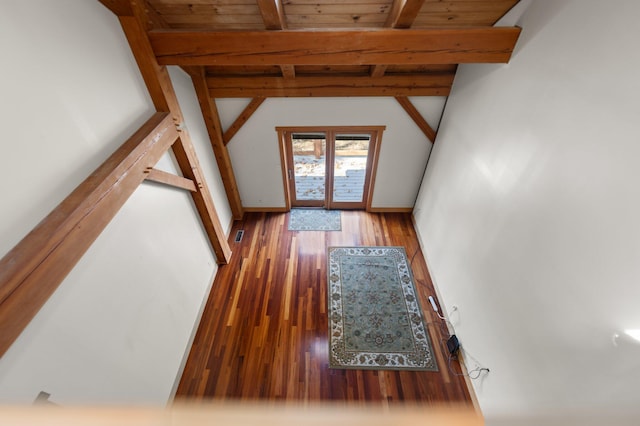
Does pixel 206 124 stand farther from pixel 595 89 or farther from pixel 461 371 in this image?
pixel 461 371

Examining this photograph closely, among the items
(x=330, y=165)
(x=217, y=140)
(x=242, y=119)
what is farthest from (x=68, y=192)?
(x=330, y=165)

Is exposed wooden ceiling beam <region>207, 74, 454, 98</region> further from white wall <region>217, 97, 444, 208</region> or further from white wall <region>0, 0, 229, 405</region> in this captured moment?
white wall <region>0, 0, 229, 405</region>

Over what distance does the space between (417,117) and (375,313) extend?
8.38 feet

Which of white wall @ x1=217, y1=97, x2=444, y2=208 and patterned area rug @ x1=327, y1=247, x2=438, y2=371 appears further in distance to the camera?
Answer: white wall @ x1=217, y1=97, x2=444, y2=208

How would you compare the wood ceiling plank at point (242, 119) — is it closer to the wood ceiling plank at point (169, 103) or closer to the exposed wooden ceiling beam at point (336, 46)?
the wood ceiling plank at point (169, 103)

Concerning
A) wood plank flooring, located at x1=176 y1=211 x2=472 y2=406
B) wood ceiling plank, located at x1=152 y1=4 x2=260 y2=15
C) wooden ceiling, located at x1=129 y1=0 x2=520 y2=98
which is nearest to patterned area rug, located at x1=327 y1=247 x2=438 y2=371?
wood plank flooring, located at x1=176 y1=211 x2=472 y2=406

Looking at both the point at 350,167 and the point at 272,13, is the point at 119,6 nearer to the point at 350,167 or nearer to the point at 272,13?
the point at 272,13

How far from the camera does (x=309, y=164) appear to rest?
430cm

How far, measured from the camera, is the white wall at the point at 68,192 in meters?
1.23

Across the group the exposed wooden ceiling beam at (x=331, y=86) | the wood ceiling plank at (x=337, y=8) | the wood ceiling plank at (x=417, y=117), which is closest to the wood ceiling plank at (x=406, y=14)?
the wood ceiling plank at (x=337, y=8)

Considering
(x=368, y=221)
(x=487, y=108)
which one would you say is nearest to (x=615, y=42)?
(x=487, y=108)

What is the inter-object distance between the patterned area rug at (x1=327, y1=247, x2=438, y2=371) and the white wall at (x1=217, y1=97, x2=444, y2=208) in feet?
3.67

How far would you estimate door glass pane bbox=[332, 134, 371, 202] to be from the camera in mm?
3879

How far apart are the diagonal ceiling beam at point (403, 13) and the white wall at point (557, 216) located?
835 millimetres
